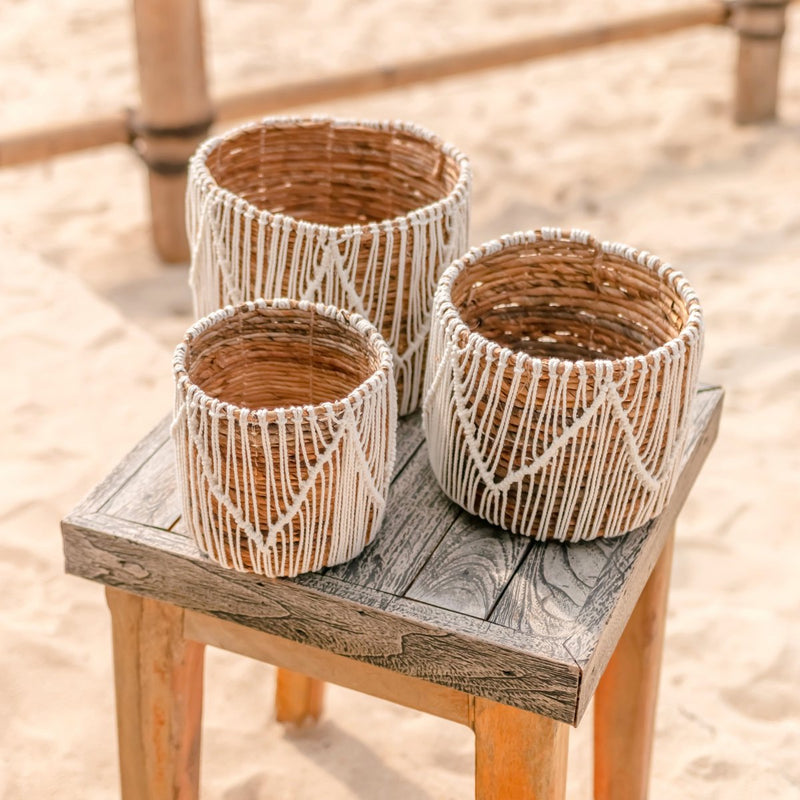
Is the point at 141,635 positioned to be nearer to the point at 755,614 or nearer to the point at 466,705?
the point at 466,705

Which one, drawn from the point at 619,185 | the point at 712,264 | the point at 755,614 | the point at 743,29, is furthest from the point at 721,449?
the point at 743,29

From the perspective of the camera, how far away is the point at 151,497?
0.94 meters

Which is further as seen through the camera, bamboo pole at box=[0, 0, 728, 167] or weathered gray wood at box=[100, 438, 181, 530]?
bamboo pole at box=[0, 0, 728, 167]

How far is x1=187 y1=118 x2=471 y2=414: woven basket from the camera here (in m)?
0.93

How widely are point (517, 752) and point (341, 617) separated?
0.52 feet

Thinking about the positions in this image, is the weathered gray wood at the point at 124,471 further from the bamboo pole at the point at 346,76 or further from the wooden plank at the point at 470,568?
the bamboo pole at the point at 346,76

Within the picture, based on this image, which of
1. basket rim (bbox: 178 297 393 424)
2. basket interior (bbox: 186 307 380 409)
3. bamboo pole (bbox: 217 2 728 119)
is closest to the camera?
basket rim (bbox: 178 297 393 424)

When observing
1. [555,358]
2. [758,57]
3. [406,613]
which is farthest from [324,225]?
[758,57]

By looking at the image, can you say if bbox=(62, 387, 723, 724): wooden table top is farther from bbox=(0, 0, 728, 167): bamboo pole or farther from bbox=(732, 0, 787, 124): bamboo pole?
bbox=(732, 0, 787, 124): bamboo pole

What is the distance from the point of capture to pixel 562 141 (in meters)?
2.70

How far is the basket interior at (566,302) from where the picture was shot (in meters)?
0.95

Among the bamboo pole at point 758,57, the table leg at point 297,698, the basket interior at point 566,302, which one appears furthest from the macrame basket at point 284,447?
the bamboo pole at point 758,57

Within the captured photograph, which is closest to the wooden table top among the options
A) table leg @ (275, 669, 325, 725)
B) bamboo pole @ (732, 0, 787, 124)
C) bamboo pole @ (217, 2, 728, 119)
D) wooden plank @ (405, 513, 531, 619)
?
wooden plank @ (405, 513, 531, 619)

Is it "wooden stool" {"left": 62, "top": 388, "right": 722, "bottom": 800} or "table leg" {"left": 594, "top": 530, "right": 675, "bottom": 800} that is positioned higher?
"wooden stool" {"left": 62, "top": 388, "right": 722, "bottom": 800}
